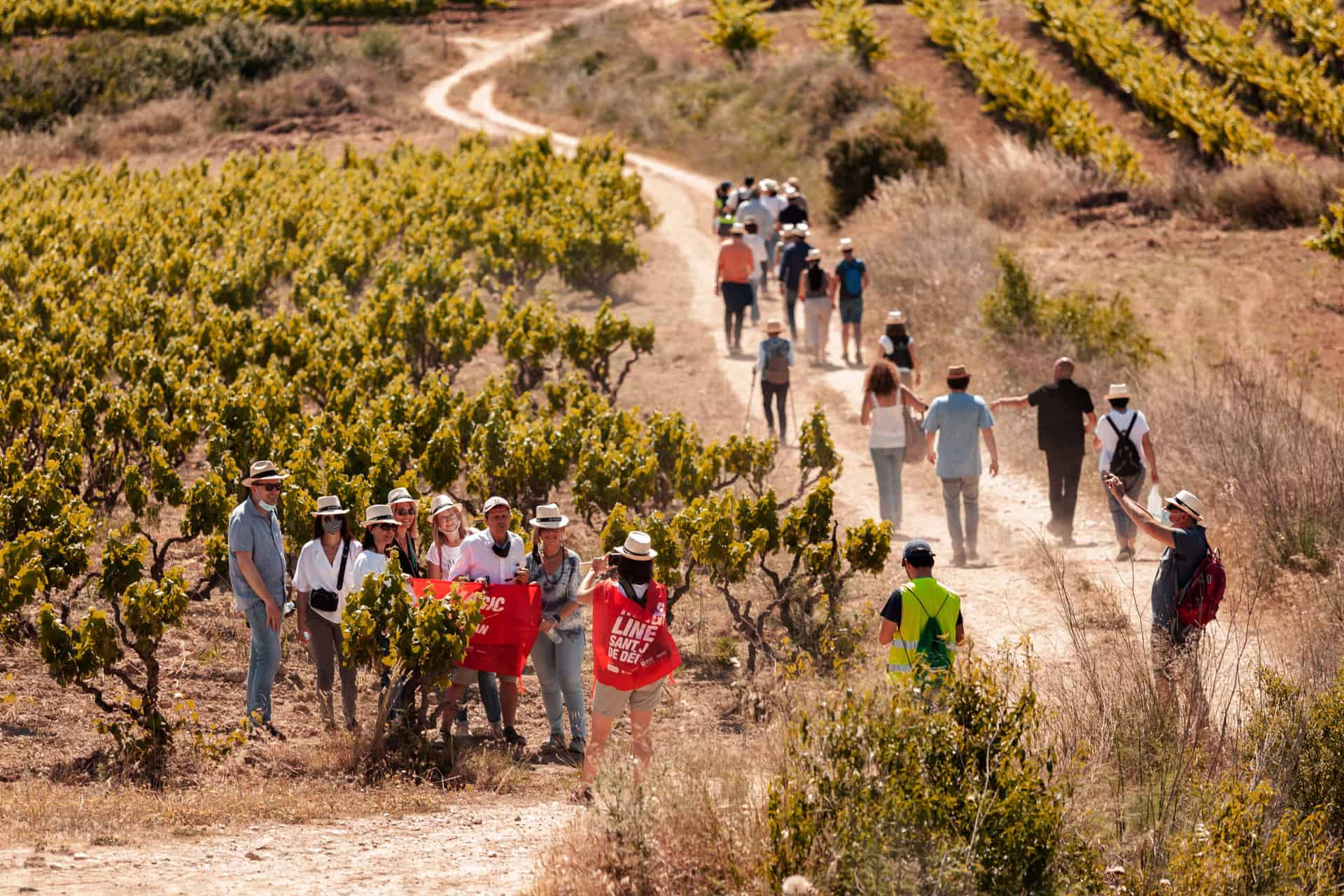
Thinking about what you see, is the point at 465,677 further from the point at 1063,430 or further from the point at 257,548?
the point at 1063,430

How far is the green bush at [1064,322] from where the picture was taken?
62.3 feet

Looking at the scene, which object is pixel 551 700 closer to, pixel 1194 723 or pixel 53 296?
pixel 1194 723

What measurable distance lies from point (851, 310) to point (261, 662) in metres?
11.3

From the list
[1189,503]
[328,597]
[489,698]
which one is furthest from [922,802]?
[328,597]

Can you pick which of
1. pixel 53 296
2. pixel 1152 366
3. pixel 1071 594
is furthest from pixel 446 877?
pixel 53 296

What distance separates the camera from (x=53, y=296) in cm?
2053

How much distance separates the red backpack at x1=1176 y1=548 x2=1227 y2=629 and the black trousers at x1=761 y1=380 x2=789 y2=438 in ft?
24.1

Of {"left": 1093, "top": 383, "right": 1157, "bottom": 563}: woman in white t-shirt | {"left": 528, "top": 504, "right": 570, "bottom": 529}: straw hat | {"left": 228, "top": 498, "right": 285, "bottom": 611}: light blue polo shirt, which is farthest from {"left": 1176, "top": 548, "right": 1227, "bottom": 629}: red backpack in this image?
{"left": 228, "top": 498, "right": 285, "bottom": 611}: light blue polo shirt

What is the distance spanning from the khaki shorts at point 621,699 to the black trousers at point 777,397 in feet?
25.6

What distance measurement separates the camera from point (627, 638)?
27.6 feet

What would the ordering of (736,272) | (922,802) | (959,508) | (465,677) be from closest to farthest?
1. (922,802)
2. (465,677)
3. (959,508)
4. (736,272)

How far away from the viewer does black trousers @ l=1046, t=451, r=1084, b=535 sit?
1348 centimetres

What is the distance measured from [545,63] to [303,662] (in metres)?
40.8

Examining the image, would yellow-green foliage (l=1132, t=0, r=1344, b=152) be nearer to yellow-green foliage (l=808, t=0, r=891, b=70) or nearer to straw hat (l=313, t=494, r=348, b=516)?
yellow-green foliage (l=808, t=0, r=891, b=70)
